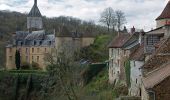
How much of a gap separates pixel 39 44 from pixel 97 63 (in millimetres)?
23870

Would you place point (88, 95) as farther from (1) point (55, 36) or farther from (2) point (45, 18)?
(2) point (45, 18)

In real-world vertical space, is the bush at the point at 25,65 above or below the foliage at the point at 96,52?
below

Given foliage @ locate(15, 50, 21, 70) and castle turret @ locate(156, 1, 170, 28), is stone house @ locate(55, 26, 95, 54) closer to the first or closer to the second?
foliage @ locate(15, 50, 21, 70)

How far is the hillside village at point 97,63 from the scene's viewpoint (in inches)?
922

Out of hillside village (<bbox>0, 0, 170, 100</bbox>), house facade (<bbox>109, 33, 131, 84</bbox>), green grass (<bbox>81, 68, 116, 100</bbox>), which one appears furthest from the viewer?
house facade (<bbox>109, 33, 131, 84</bbox>)

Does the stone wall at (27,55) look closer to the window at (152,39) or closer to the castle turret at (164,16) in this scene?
the castle turret at (164,16)

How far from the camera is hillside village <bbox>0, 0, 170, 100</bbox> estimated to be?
2342 cm

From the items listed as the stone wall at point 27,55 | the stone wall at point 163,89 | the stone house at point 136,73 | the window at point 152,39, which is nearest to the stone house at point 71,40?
the stone wall at point 27,55

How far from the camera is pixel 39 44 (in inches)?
3314

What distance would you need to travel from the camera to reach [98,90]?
52062 millimetres

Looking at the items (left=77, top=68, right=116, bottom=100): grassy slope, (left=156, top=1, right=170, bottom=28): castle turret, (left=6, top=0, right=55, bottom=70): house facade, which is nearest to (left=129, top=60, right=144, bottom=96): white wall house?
(left=77, top=68, right=116, bottom=100): grassy slope

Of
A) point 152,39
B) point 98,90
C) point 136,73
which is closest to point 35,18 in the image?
point 98,90

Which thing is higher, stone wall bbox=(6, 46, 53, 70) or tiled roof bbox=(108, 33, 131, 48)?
tiled roof bbox=(108, 33, 131, 48)

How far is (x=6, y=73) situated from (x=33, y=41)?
19210mm
